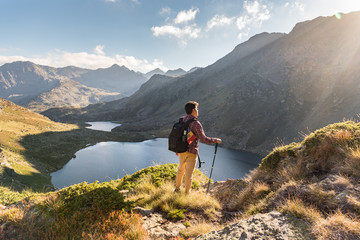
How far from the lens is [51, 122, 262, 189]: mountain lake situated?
46.0 m

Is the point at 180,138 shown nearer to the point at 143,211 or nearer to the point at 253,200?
the point at 143,211

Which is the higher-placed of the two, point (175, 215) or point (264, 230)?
point (264, 230)

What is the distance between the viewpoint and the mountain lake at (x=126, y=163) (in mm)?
45969

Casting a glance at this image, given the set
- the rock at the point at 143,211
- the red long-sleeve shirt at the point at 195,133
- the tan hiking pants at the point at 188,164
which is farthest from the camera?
the tan hiking pants at the point at 188,164

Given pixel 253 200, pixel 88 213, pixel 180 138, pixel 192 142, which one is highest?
pixel 180 138

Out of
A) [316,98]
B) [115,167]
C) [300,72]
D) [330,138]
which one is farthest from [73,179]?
[300,72]

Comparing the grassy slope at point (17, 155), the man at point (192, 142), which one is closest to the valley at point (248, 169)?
the grassy slope at point (17, 155)

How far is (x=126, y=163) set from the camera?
192ft

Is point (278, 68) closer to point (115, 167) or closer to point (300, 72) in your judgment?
point (300, 72)

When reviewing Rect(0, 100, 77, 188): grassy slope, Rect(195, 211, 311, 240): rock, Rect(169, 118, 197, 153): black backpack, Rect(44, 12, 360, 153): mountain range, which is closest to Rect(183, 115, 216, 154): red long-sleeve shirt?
Rect(169, 118, 197, 153): black backpack

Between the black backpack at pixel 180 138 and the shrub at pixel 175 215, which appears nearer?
the shrub at pixel 175 215

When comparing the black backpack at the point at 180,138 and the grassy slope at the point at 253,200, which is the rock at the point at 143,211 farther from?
the black backpack at the point at 180,138

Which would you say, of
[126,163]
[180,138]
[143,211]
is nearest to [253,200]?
[180,138]

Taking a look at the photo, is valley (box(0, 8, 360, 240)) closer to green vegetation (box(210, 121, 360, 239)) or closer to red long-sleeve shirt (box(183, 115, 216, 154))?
green vegetation (box(210, 121, 360, 239))
